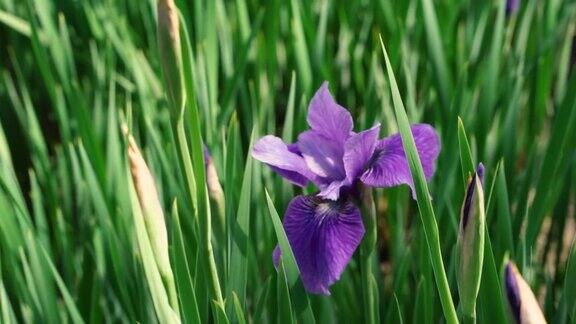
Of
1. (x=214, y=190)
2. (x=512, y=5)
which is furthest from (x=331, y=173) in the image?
(x=512, y=5)

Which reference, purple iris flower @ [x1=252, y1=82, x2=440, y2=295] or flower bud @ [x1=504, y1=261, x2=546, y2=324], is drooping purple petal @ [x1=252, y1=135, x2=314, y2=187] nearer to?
purple iris flower @ [x1=252, y1=82, x2=440, y2=295]

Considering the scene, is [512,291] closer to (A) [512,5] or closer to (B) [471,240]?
(B) [471,240]

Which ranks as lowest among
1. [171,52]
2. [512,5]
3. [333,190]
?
[333,190]

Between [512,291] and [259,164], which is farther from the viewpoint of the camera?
[259,164]

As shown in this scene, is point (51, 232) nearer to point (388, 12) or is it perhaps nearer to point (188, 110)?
point (388, 12)

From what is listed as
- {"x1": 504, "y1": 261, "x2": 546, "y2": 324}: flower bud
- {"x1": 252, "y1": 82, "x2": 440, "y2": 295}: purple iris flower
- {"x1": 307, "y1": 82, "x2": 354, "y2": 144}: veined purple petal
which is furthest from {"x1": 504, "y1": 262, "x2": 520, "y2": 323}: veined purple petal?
{"x1": 307, "y1": 82, "x2": 354, "y2": 144}: veined purple petal

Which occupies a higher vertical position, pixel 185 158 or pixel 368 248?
pixel 185 158
